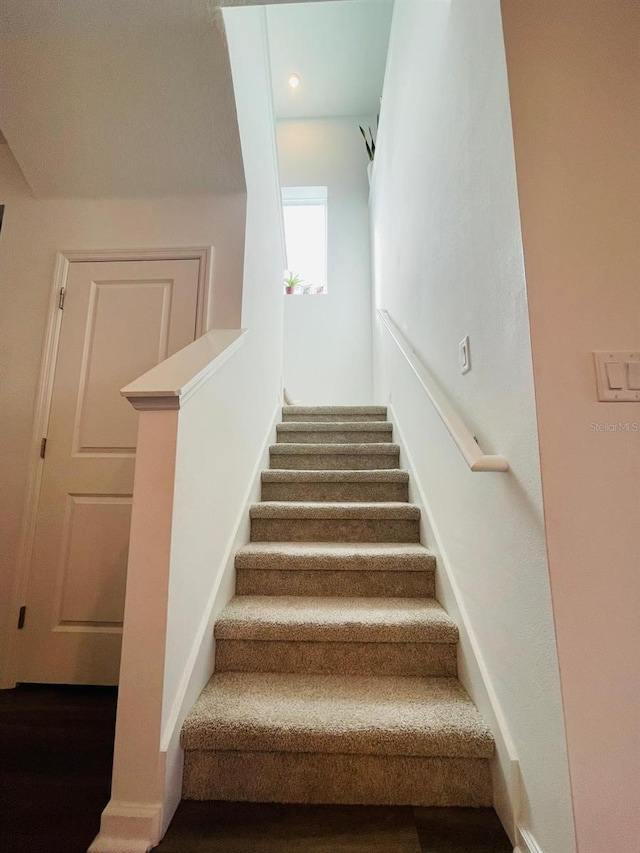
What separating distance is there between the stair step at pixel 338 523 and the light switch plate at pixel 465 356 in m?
0.84

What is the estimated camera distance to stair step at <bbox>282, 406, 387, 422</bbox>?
3.02m

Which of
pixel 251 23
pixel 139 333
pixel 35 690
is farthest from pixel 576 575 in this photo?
pixel 251 23

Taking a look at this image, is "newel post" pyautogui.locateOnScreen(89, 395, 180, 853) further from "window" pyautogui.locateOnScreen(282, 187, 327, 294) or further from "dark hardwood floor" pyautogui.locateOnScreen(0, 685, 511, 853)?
"window" pyautogui.locateOnScreen(282, 187, 327, 294)

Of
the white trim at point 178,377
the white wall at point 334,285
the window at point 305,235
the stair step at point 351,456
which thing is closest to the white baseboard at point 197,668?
the stair step at point 351,456

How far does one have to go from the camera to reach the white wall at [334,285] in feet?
14.0

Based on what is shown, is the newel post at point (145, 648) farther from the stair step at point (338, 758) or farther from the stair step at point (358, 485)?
the stair step at point (358, 485)

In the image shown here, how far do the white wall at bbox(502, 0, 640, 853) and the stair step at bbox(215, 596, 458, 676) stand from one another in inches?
22.2

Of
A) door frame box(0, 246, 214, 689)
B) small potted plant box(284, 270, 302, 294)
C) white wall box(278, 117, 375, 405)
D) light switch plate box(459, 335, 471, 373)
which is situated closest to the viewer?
light switch plate box(459, 335, 471, 373)

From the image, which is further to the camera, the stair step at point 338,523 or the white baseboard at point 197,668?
the stair step at point 338,523

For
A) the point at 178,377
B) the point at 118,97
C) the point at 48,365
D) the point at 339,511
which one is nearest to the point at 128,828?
the point at 178,377

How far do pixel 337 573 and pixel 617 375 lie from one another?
123cm

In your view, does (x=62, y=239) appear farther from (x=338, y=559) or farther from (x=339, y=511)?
(x=338, y=559)

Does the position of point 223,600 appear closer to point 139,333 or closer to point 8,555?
point 8,555

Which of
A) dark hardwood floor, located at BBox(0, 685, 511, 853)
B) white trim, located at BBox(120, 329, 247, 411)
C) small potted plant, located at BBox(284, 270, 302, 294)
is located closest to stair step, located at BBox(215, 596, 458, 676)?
dark hardwood floor, located at BBox(0, 685, 511, 853)
